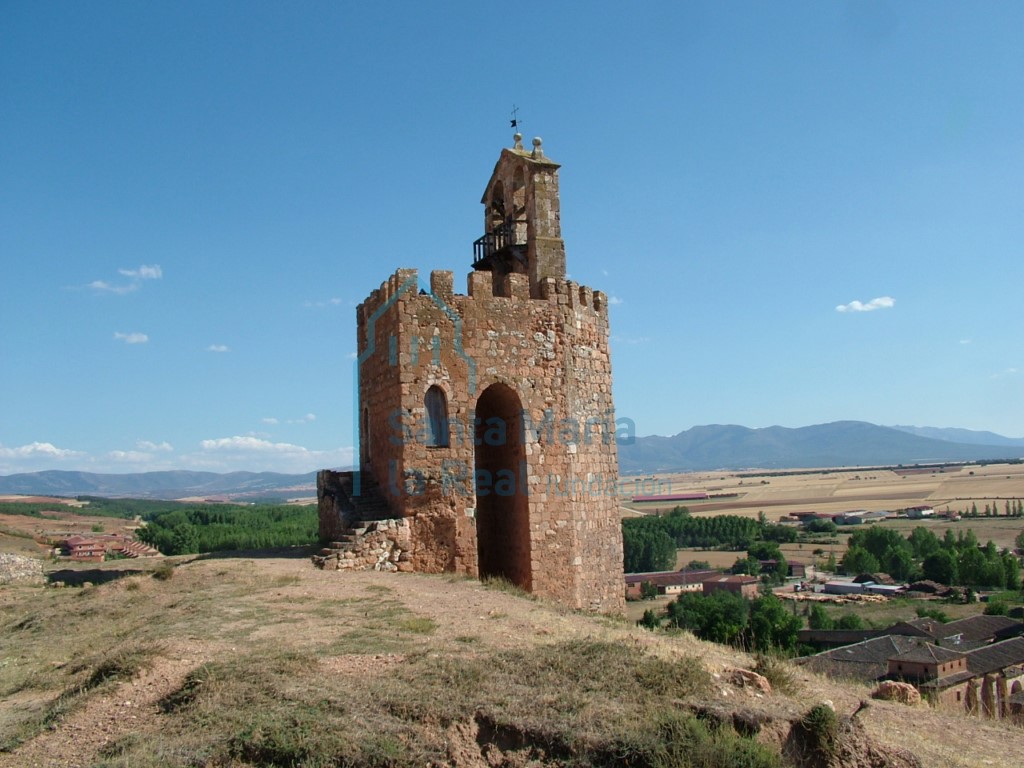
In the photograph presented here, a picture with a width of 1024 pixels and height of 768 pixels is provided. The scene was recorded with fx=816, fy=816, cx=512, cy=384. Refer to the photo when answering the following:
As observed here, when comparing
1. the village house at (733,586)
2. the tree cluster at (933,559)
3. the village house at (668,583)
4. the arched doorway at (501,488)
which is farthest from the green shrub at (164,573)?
the tree cluster at (933,559)

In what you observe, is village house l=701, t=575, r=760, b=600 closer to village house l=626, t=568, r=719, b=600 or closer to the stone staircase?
village house l=626, t=568, r=719, b=600

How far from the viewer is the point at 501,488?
50.9 ft

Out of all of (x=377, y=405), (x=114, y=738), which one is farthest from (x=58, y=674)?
(x=377, y=405)

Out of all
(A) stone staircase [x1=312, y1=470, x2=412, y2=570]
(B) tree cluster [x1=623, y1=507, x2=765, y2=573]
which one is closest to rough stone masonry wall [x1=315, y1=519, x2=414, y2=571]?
(A) stone staircase [x1=312, y1=470, x2=412, y2=570]

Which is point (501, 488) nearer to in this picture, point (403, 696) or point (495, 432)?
point (495, 432)

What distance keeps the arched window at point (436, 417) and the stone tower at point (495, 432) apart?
2 cm

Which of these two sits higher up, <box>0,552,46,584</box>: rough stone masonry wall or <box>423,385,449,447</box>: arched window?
<box>423,385,449,447</box>: arched window

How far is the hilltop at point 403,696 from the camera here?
19.5ft

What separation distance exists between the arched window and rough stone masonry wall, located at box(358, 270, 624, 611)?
17 cm

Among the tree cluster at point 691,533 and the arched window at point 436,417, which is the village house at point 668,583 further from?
the arched window at point 436,417

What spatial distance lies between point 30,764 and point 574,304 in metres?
11.7

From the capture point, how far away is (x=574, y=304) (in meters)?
15.6

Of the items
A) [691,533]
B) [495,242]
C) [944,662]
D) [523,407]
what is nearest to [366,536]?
[523,407]

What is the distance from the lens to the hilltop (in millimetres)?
5938
